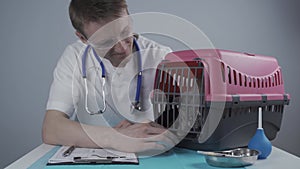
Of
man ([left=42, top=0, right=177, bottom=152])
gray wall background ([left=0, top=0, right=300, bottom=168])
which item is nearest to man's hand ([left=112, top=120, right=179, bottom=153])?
man ([left=42, top=0, right=177, bottom=152])

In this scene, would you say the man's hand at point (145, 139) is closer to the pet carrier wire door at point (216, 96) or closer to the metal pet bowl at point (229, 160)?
the pet carrier wire door at point (216, 96)

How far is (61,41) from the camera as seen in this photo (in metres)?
1.82

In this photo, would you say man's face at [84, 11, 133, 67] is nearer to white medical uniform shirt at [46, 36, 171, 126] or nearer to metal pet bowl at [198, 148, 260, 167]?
white medical uniform shirt at [46, 36, 171, 126]

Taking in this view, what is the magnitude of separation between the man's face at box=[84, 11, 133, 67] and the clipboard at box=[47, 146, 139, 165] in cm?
33

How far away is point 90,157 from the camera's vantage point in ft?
2.60

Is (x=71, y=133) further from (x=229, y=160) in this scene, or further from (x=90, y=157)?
(x=229, y=160)

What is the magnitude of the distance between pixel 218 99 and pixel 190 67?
0.37ft

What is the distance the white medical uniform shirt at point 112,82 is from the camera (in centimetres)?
113

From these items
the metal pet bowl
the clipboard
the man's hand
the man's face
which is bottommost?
the clipboard

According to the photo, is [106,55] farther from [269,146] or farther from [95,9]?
[269,146]

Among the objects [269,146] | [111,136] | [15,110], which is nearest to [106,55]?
[111,136]

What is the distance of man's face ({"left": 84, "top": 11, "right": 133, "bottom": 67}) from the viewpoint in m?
0.98

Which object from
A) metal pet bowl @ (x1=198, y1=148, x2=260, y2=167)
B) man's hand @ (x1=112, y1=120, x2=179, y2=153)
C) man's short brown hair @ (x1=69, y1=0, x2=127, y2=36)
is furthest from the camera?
man's short brown hair @ (x1=69, y1=0, x2=127, y2=36)

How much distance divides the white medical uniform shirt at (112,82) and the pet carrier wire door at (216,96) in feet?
0.76
